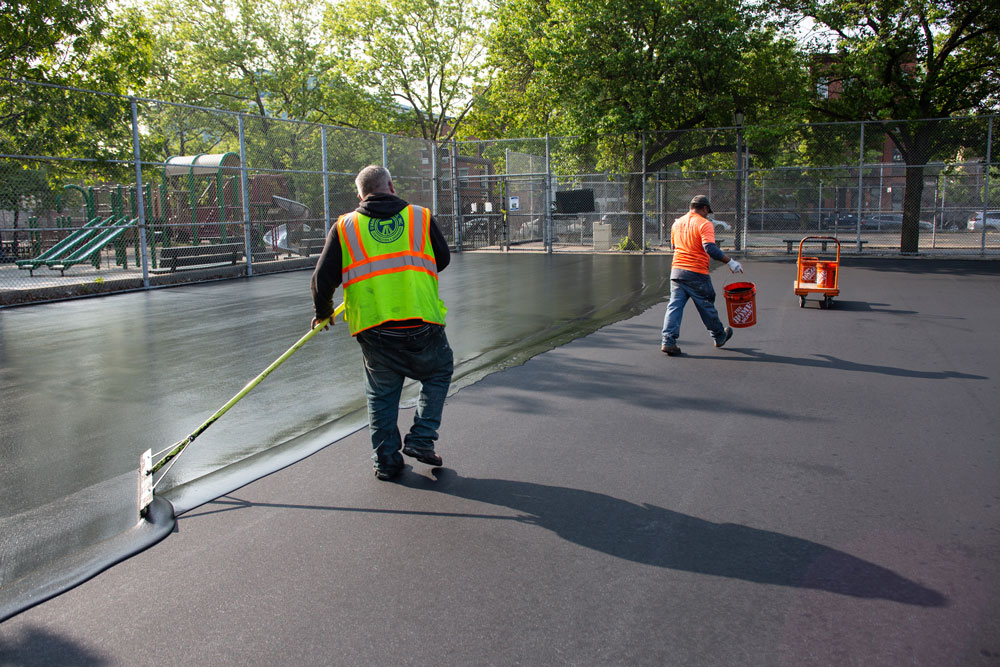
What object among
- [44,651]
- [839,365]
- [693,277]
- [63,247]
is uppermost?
[63,247]

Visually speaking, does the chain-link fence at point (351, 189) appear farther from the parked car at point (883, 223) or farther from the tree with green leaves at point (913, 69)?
the parked car at point (883, 223)

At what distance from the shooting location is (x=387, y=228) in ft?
14.6

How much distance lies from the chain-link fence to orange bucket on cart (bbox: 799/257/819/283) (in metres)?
10.5

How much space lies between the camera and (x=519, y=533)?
3.75 m

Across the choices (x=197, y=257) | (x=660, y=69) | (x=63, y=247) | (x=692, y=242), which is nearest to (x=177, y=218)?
(x=63, y=247)

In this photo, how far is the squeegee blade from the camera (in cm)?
402

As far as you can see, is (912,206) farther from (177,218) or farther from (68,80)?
(68,80)

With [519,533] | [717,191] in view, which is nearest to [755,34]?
[717,191]

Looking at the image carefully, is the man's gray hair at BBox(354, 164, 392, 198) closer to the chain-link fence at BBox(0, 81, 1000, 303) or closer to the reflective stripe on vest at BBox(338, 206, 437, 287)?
the reflective stripe on vest at BBox(338, 206, 437, 287)

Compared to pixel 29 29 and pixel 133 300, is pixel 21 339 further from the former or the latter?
pixel 29 29

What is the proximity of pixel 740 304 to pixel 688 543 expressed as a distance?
17.6 feet

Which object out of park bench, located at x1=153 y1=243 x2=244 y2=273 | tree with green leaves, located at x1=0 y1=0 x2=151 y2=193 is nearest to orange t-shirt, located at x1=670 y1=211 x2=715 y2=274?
tree with green leaves, located at x1=0 y1=0 x2=151 y2=193

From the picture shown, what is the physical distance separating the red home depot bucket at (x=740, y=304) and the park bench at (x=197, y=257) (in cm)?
1238

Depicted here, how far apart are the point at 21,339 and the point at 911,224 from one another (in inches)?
813
